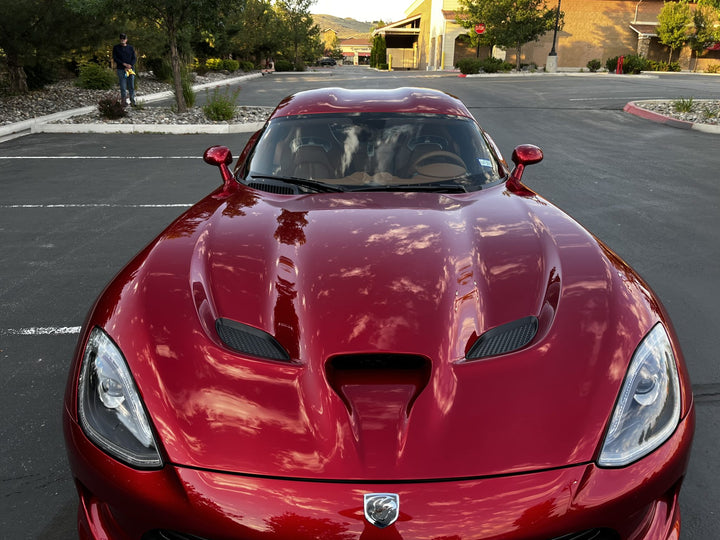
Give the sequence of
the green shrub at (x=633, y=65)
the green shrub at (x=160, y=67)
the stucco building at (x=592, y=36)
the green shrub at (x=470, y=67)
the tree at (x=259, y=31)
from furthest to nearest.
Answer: the stucco building at (x=592, y=36), the tree at (x=259, y=31), the green shrub at (x=470, y=67), the green shrub at (x=633, y=65), the green shrub at (x=160, y=67)

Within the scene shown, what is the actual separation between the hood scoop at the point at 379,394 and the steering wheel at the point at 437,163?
1710mm

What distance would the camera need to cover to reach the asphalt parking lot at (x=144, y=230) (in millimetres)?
2572

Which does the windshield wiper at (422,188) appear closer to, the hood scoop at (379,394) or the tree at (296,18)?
the hood scoop at (379,394)

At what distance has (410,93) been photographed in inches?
162

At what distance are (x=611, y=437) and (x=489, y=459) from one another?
37cm

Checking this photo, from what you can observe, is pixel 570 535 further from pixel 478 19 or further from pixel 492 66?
pixel 478 19

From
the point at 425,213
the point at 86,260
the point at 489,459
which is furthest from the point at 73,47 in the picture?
the point at 489,459

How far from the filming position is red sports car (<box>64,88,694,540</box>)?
4.81 ft

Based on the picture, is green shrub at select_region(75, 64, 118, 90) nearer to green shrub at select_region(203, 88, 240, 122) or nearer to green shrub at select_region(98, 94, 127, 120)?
green shrub at select_region(98, 94, 127, 120)

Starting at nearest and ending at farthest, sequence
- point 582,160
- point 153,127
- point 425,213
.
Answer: point 425,213 < point 582,160 < point 153,127

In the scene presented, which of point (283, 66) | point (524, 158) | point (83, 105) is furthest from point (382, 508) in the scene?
point (283, 66)

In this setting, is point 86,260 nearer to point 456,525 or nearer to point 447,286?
point 447,286

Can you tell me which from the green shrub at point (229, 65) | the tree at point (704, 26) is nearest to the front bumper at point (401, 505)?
the green shrub at point (229, 65)

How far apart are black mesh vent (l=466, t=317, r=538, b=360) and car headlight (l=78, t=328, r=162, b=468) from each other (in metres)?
0.97
